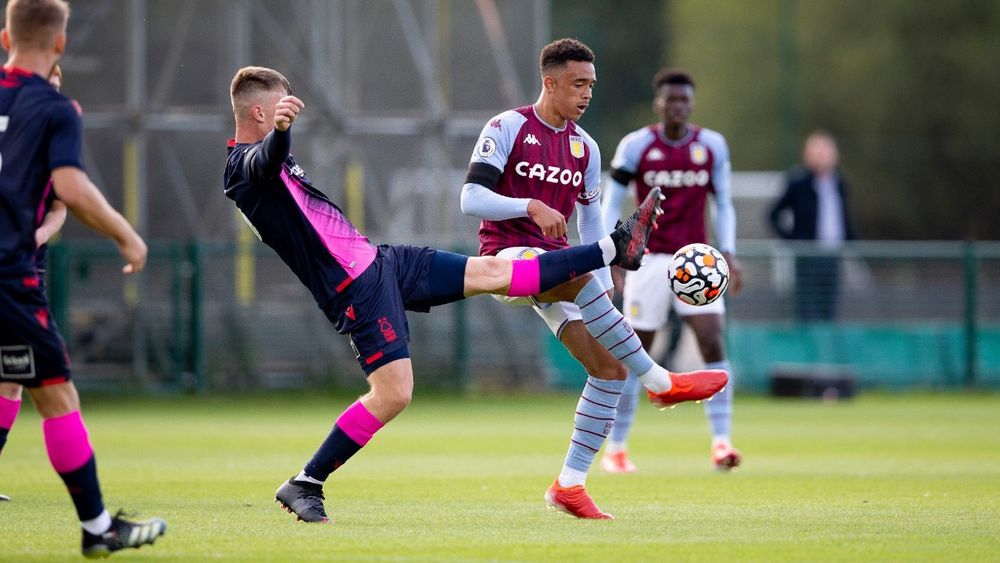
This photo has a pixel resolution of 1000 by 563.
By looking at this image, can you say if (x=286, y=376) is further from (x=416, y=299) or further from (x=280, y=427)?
(x=416, y=299)

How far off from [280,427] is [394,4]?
984 cm

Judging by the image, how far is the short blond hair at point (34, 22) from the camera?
5965mm

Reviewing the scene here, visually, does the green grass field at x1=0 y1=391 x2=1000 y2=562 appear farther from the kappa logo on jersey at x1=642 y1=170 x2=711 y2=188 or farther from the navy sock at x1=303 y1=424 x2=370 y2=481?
the kappa logo on jersey at x1=642 y1=170 x2=711 y2=188

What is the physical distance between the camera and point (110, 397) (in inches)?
773

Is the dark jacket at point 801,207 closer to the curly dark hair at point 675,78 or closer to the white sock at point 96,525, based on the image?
the curly dark hair at point 675,78

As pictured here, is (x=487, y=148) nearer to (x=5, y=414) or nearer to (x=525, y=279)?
(x=525, y=279)

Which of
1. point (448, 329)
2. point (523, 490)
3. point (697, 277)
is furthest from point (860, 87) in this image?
point (697, 277)

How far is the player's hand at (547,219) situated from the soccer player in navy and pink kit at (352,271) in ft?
0.34

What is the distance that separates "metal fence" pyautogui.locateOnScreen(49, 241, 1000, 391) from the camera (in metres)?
19.9

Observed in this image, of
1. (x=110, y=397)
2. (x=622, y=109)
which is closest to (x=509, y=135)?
(x=110, y=397)

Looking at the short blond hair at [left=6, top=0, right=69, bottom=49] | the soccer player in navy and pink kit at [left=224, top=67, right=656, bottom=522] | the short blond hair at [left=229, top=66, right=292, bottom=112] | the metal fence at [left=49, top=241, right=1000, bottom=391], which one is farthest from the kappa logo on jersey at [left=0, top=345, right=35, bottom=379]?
the metal fence at [left=49, top=241, right=1000, bottom=391]

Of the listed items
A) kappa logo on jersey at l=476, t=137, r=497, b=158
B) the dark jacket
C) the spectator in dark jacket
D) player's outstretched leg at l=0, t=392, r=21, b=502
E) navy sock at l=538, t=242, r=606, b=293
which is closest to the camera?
navy sock at l=538, t=242, r=606, b=293

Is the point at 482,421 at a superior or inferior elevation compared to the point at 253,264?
inferior

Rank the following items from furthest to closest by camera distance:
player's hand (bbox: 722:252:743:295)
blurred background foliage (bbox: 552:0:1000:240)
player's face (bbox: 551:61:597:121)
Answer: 1. blurred background foliage (bbox: 552:0:1000:240)
2. player's hand (bbox: 722:252:743:295)
3. player's face (bbox: 551:61:597:121)
